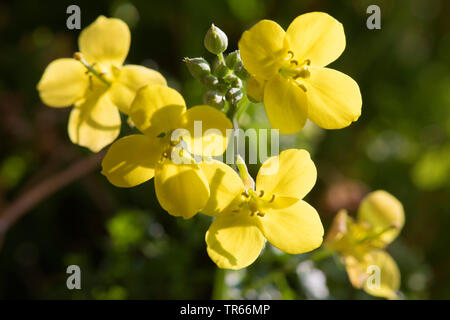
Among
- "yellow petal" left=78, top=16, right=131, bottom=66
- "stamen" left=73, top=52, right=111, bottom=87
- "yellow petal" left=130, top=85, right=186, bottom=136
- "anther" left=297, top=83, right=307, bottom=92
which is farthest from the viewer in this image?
"yellow petal" left=78, top=16, right=131, bottom=66

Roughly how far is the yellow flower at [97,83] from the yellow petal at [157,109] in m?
0.21

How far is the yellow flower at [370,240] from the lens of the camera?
138 centimetres

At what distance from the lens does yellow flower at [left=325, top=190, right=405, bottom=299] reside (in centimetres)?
138

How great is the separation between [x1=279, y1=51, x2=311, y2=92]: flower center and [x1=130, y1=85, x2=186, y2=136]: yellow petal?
24 cm

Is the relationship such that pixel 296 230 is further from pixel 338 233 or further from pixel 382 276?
pixel 382 276

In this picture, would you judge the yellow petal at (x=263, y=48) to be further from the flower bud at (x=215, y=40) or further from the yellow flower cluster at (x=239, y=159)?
the flower bud at (x=215, y=40)

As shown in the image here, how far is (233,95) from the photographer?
1109mm

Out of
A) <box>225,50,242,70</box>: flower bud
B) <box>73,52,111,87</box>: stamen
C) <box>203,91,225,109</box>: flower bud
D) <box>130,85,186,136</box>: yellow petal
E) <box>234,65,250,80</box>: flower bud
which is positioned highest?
<box>73,52,111,87</box>: stamen

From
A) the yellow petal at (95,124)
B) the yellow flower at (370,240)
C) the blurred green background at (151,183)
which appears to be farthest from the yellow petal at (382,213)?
the yellow petal at (95,124)

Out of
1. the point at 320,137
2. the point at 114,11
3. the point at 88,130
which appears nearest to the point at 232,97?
the point at 88,130

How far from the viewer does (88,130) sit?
4.07ft

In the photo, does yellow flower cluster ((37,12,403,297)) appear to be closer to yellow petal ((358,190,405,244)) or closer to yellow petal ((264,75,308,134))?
yellow petal ((264,75,308,134))

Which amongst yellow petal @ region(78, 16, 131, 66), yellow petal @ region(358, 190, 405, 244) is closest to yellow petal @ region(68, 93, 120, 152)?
yellow petal @ region(78, 16, 131, 66)

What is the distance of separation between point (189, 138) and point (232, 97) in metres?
0.14
